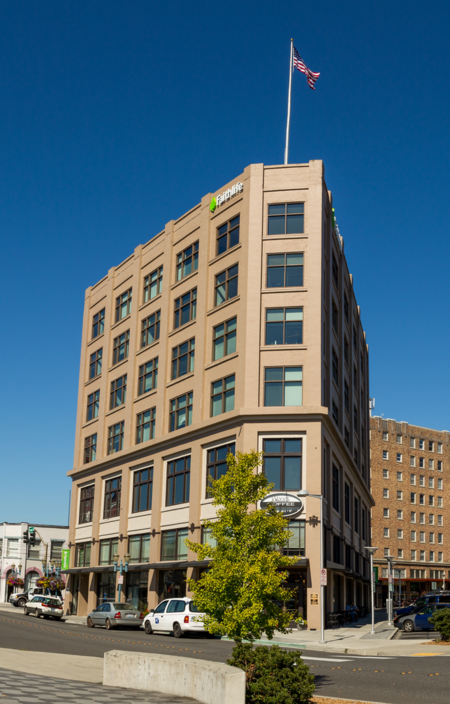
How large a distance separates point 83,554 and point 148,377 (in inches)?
702

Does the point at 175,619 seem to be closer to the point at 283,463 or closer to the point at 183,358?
the point at 283,463

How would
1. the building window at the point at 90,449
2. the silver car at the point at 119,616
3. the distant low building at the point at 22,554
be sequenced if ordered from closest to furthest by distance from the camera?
the silver car at the point at 119,616, the building window at the point at 90,449, the distant low building at the point at 22,554

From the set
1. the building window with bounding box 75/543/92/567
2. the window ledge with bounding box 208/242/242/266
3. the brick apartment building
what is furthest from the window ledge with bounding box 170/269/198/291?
the brick apartment building

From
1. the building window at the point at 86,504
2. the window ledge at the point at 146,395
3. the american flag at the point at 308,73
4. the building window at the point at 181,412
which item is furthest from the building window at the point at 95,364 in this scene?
the american flag at the point at 308,73

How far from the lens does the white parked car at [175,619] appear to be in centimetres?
3309

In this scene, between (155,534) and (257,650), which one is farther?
(155,534)

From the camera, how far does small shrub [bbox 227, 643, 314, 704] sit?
41.4 ft

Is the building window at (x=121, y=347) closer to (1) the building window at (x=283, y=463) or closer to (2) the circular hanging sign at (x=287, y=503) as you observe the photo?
(1) the building window at (x=283, y=463)

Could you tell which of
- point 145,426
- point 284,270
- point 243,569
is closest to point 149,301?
point 145,426

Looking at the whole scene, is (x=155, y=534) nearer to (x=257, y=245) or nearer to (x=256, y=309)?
(x=256, y=309)

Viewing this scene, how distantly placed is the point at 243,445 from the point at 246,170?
1870 centimetres

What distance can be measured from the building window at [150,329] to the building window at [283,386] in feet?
48.4

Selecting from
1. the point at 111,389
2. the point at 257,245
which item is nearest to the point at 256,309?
the point at 257,245

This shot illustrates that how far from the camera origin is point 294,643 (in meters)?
31.8
